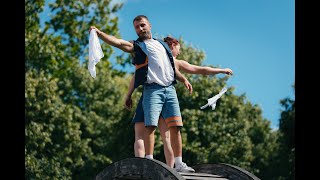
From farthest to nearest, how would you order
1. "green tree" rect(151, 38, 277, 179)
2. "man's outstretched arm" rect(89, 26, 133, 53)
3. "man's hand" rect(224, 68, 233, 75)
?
"green tree" rect(151, 38, 277, 179)
"man's hand" rect(224, 68, 233, 75)
"man's outstretched arm" rect(89, 26, 133, 53)

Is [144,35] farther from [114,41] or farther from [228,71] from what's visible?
[228,71]

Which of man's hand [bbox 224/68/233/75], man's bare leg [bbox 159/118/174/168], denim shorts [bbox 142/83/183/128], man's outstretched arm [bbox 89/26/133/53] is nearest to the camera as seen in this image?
man's outstretched arm [bbox 89/26/133/53]

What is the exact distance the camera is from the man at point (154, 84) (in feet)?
27.8

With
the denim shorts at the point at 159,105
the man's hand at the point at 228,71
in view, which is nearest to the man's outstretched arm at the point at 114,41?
the denim shorts at the point at 159,105

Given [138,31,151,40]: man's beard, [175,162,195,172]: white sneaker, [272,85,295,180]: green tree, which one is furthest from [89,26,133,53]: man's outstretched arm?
[272,85,295,180]: green tree

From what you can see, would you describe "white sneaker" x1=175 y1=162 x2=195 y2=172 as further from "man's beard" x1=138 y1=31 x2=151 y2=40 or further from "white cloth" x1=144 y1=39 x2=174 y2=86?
"man's beard" x1=138 y1=31 x2=151 y2=40

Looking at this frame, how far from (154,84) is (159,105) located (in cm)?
27

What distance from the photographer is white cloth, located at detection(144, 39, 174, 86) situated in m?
8.55

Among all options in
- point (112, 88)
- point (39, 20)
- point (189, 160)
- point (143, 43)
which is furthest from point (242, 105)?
point (143, 43)

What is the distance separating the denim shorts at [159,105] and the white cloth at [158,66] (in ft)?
0.25
